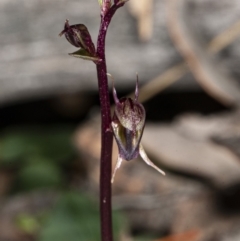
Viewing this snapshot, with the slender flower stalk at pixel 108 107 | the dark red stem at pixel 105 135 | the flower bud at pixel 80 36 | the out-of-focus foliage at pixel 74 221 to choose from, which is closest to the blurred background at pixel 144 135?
the out-of-focus foliage at pixel 74 221

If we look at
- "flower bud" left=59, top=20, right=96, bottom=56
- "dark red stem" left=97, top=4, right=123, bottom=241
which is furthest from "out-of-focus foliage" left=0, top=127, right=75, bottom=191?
"flower bud" left=59, top=20, right=96, bottom=56

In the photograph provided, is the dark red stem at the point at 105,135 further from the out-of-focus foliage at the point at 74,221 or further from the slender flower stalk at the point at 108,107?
the out-of-focus foliage at the point at 74,221

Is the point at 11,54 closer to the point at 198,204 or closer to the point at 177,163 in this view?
the point at 177,163

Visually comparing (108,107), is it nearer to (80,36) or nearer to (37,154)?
(80,36)

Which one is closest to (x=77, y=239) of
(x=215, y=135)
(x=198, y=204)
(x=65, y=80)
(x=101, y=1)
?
(x=198, y=204)

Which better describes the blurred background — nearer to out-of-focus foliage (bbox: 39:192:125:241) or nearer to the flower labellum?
out-of-focus foliage (bbox: 39:192:125:241)

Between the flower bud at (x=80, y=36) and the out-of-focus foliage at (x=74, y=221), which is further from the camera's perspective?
the out-of-focus foliage at (x=74, y=221)
